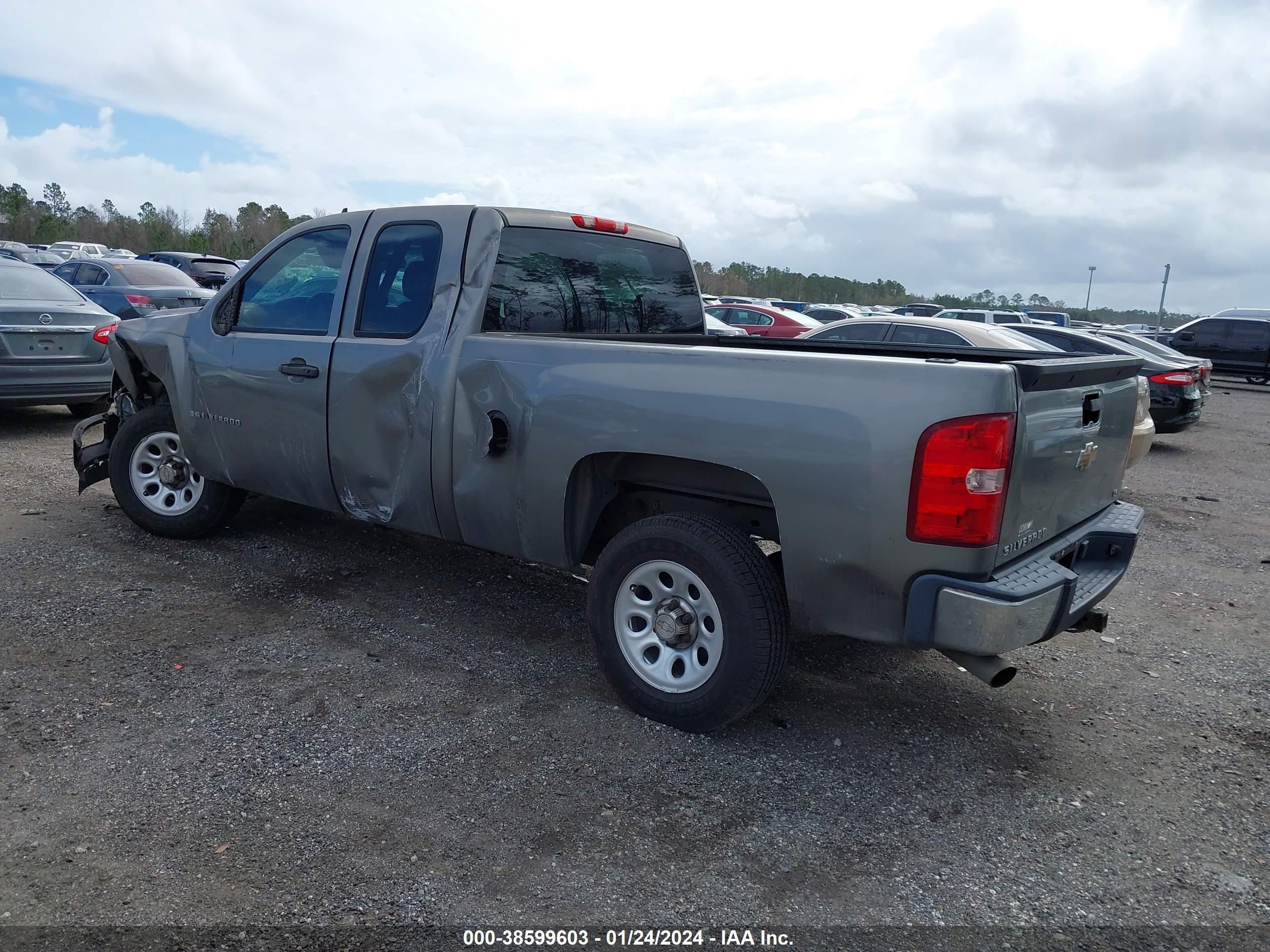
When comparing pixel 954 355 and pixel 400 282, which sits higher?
pixel 400 282

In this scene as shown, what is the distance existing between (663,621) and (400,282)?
2115 millimetres

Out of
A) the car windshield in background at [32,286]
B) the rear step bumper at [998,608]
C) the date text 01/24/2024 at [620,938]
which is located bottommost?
the date text 01/24/2024 at [620,938]

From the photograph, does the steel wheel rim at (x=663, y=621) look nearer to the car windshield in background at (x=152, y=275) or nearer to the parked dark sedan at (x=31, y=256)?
the car windshield in background at (x=152, y=275)

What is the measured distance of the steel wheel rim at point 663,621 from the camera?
3.54 metres

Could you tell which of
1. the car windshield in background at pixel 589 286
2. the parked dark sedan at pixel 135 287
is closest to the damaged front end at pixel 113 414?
the car windshield in background at pixel 589 286

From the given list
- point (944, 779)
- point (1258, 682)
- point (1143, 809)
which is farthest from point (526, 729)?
point (1258, 682)

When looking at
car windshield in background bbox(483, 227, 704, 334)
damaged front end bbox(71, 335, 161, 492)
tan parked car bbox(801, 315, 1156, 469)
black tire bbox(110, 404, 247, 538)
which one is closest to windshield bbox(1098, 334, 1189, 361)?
tan parked car bbox(801, 315, 1156, 469)

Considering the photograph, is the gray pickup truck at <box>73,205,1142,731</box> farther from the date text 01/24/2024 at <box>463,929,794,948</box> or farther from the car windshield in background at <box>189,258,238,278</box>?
the car windshield in background at <box>189,258,238,278</box>

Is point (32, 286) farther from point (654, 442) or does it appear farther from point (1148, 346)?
point (1148, 346)

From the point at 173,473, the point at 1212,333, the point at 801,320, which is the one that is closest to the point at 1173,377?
the point at 801,320

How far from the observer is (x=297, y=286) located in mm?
4973

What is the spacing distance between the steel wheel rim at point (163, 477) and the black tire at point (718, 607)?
3267 mm

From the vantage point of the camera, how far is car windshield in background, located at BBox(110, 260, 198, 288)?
45.3 ft

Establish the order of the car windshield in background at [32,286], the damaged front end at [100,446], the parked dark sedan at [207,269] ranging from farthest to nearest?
the parked dark sedan at [207,269] < the car windshield in background at [32,286] < the damaged front end at [100,446]
